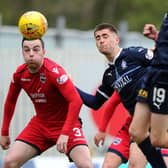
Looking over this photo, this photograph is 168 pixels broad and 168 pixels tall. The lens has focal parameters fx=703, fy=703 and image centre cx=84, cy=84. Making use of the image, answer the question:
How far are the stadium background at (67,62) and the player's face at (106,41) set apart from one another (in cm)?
→ 493

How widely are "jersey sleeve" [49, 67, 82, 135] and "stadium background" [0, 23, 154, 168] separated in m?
5.01

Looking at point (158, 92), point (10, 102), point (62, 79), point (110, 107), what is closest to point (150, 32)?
point (158, 92)

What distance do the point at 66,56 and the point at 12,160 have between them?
5.59 meters

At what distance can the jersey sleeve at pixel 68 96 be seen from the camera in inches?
306

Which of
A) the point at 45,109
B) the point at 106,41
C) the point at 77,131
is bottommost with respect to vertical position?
the point at 77,131

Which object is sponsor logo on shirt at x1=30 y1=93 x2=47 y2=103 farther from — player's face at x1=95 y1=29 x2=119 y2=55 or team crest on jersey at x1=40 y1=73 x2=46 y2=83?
player's face at x1=95 y1=29 x2=119 y2=55

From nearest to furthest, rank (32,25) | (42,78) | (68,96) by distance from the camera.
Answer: (68,96), (42,78), (32,25)

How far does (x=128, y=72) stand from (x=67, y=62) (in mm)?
5375

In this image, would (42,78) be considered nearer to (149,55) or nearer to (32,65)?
(32,65)

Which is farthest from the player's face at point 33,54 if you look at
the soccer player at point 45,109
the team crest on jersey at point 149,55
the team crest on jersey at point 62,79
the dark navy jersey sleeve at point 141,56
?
the team crest on jersey at point 149,55

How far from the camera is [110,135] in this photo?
44.7ft

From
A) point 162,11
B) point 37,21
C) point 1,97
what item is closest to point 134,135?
point 37,21

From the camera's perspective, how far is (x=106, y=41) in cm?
815

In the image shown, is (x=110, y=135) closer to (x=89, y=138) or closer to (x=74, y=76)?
(x=89, y=138)
